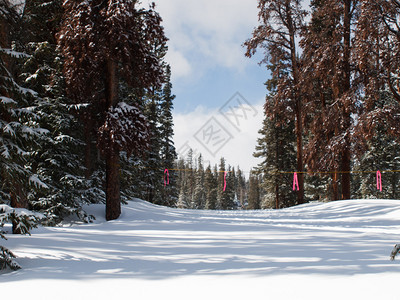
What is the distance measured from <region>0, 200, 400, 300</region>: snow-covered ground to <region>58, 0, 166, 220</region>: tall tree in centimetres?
345

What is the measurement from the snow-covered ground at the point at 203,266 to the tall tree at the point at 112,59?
3.45 m

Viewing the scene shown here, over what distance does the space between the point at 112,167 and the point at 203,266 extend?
6.54 m

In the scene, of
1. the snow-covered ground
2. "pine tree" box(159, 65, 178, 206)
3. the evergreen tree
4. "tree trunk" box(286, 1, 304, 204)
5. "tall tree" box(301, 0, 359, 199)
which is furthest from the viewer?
the evergreen tree

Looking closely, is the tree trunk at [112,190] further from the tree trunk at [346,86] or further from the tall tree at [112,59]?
the tree trunk at [346,86]

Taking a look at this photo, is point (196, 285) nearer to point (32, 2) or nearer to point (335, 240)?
point (335, 240)

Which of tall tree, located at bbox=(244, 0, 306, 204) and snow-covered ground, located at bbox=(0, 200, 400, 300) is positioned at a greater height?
tall tree, located at bbox=(244, 0, 306, 204)

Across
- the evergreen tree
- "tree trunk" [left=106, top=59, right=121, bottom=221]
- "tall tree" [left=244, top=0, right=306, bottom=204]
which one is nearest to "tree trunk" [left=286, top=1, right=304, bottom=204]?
"tall tree" [left=244, top=0, right=306, bottom=204]

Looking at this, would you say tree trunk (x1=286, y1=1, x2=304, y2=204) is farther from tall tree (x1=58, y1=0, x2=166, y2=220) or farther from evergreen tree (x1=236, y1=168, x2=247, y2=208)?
evergreen tree (x1=236, y1=168, x2=247, y2=208)

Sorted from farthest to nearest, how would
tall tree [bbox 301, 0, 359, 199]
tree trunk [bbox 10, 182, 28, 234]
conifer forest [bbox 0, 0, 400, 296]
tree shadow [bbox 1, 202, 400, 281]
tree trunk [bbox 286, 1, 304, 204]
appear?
tree trunk [bbox 286, 1, 304, 204] → tall tree [bbox 301, 0, 359, 199] → conifer forest [bbox 0, 0, 400, 296] → tree trunk [bbox 10, 182, 28, 234] → tree shadow [bbox 1, 202, 400, 281]

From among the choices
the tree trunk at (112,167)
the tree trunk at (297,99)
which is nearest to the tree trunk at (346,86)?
the tree trunk at (297,99)

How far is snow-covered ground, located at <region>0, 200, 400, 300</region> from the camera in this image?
9.12 feet

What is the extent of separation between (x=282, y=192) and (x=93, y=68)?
2109 centimetres

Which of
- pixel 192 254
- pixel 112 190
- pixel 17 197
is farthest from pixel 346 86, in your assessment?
pixel 17 197

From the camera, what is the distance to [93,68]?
9.70 metres
